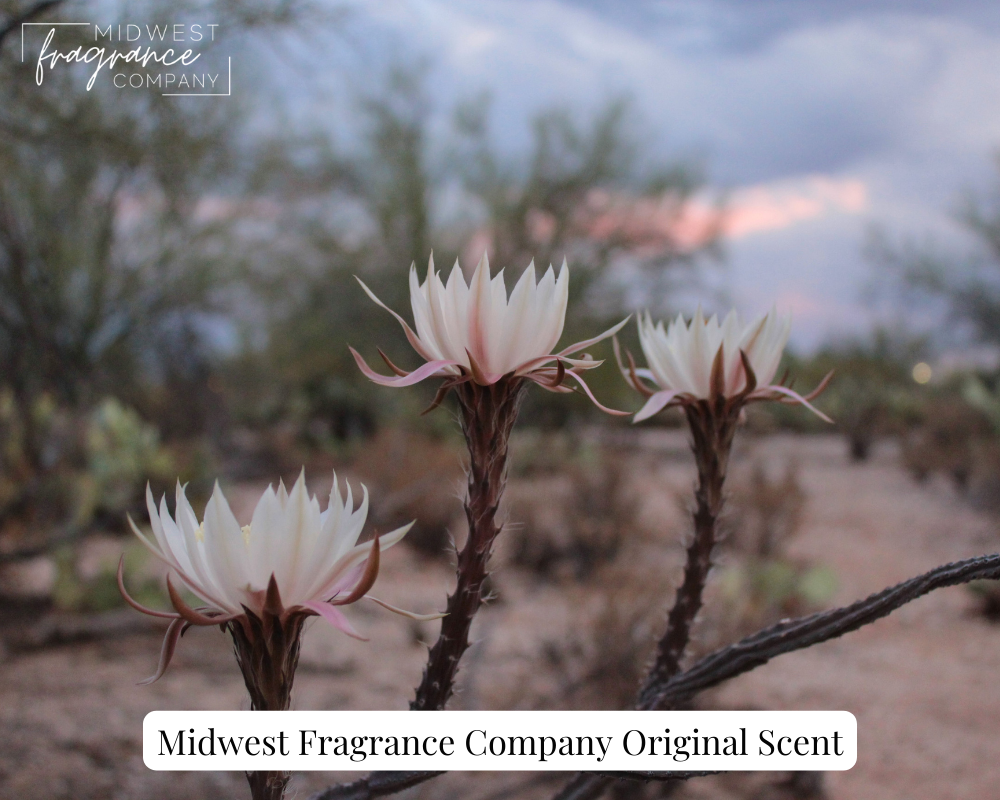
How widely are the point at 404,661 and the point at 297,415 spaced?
26.0 ft

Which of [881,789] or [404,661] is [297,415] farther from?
[881,789]

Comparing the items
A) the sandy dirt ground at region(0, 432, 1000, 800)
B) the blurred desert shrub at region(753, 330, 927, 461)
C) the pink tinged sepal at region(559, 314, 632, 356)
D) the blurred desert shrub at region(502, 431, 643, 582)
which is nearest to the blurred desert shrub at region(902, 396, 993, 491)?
the blurred desert shrub at region(753, 330, 927, 461)

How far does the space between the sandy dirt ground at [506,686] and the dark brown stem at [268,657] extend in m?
0.16

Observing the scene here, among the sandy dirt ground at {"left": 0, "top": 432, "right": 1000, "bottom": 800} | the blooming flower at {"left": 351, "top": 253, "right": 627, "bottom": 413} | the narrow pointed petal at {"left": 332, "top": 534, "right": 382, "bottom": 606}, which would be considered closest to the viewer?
the narrow pointed petal at {"left": 332, "top": 534, "right": 382, "bottom": 606}

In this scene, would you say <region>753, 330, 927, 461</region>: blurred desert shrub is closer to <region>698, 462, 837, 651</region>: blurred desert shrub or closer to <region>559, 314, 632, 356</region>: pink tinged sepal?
<region>698, 462, 837, 651</region>: blurred desert shrub

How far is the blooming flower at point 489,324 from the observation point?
72 centimetres

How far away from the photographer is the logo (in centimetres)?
301

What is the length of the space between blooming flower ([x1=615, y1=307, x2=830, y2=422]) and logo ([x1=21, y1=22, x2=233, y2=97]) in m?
2.39

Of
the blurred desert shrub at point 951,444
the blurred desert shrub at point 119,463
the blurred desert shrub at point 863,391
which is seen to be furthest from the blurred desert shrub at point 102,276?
the blurred desert shrub at point 951,444

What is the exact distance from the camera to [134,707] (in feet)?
10.7

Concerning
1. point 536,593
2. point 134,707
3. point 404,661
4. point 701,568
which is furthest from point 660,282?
point 701,568

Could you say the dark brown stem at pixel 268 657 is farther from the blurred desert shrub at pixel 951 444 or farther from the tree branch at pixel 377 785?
the blurred desert shrub at pixel 951 444

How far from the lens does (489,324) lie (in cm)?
72

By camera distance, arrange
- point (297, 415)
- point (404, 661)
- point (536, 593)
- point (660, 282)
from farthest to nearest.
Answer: point (660, 282), point (297, 415), point (536, 593), point (404, 661)
